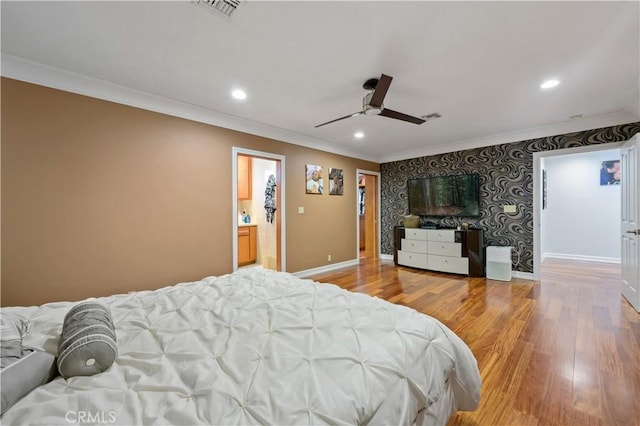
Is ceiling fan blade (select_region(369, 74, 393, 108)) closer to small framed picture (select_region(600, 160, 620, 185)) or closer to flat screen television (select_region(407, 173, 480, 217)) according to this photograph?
flat screen television (select_region(407, 173, 480, 217))

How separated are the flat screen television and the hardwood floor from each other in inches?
55.1

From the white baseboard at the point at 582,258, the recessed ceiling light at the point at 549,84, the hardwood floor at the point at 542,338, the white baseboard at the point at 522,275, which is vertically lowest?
the hardwood floor at the point at 542,338

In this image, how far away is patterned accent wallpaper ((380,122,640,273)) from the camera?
3998mm

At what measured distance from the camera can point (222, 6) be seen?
1.68m

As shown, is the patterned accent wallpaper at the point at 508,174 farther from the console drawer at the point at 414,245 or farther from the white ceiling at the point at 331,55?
the console drawer at the point at 414,245

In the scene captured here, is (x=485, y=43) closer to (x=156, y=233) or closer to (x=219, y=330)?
(x=219, y=330)

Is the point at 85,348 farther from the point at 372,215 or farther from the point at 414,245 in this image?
the point at 372,215

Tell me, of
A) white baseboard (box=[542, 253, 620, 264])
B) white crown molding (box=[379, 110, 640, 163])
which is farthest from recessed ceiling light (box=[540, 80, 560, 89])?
white baseboard (box=[542, 253, 620, 264])

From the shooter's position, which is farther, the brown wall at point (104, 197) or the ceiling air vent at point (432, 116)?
the ceiling air vent at point (432, 116)

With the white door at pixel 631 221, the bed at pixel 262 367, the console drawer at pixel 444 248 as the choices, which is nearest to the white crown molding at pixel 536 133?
the white door at pixel 631 221

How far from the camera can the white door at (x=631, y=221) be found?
2.99 metres

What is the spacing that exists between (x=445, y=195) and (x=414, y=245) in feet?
3.95

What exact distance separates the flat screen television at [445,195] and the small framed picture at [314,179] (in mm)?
2184

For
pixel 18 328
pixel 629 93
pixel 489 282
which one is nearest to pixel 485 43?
pixel 629 93
